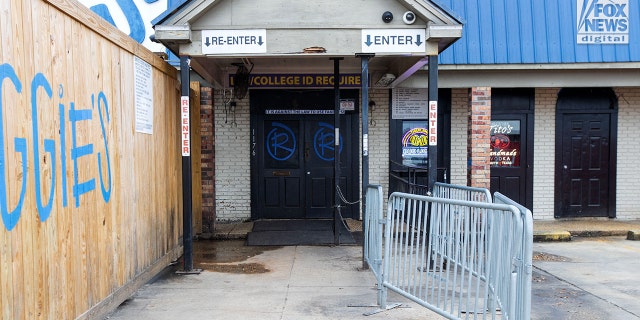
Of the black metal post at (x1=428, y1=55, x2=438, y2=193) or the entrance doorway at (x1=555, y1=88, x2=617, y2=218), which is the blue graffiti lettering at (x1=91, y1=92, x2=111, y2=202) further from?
the entrance doorway at (x1=555, y1=88, x2=617, y2=218)

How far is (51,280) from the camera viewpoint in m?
4.02

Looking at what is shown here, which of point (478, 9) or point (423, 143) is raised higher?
point (478, 9)

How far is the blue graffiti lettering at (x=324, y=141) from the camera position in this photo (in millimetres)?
10977

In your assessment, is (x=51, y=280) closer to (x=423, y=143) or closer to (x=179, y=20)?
(x=179, y=20)

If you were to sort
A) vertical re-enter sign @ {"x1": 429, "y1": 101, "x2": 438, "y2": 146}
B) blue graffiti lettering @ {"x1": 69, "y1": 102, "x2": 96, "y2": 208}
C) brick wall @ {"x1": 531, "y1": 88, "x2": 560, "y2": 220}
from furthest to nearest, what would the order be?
brick wall @ {"x1": 531, "y1": 88, "x2": 560, "y2": 220} → vertical re-enter sign @ {"x1": 429, "y1": 101, "x2": 438, "y2": 146} → blue graffiti lettering @ {"x1": 69, "y1": 102, "x2": 96, "y2": 208}

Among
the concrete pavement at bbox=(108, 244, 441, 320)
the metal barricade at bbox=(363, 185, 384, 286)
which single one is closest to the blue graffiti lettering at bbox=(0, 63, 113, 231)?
the concrete pavement at bbox=(108, 244, 441, 320)

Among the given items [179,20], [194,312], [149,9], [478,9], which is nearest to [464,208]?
[194,312]

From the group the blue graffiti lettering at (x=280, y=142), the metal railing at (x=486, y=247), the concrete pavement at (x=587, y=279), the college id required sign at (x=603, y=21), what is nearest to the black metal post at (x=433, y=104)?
the metal railing at (x=486, y=247)

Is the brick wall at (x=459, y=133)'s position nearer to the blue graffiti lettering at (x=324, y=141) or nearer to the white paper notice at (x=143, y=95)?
the blue graffiti lettering at (x=324, y=141)

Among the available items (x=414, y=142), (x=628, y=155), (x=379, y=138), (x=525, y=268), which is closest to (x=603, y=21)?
(x=628, y=155)

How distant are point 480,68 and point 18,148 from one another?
7949 millimetres

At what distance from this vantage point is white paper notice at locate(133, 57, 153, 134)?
6149mm

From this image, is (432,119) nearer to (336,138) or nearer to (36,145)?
(336,138)

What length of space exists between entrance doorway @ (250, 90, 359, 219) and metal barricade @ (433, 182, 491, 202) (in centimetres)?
384
